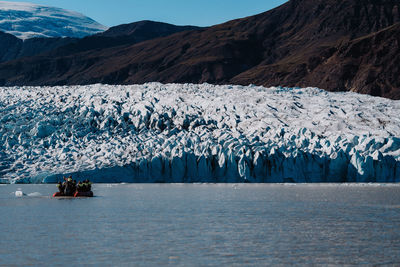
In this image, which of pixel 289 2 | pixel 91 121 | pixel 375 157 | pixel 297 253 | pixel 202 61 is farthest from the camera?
pixel 289 2

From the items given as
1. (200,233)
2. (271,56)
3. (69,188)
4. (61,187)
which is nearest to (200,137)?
(69,188)

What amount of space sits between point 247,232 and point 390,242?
12.7ft

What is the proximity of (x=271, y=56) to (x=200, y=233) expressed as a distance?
440 feet

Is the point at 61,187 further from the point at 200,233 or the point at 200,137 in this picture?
the point at 200,233

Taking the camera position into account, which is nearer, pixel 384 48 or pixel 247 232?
pixel 247 232

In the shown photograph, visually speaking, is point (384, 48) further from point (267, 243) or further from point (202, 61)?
point (267, 243)

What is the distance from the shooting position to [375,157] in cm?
3853

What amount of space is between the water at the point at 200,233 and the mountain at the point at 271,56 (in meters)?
76.5

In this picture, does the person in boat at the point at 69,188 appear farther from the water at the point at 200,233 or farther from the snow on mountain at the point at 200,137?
the snow on mountain at the point at 200,137

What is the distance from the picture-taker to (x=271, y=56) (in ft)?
482

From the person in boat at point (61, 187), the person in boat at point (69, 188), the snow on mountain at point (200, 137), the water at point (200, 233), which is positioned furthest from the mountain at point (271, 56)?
the water at point (200, 233)

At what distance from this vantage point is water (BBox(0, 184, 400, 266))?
12414 mm

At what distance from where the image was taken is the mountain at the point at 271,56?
330ft

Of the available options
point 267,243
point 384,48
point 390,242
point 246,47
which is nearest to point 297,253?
point 267,243
